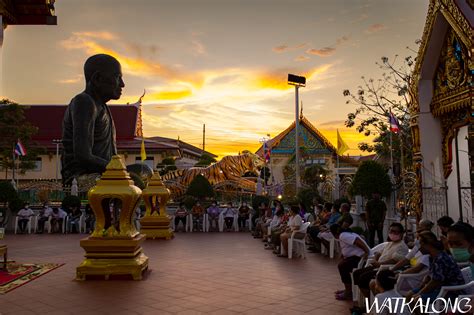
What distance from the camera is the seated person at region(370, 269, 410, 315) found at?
13.1ft

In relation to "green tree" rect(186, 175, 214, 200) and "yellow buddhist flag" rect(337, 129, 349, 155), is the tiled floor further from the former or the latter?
"yellow buddhist flag" rect(337, 129, 349, 155)

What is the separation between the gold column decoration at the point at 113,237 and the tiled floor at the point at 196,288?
0.23 metres

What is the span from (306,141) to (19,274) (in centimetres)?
3480

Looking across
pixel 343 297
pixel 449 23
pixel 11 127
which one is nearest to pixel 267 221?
pixel 449 23

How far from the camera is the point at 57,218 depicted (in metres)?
15.2

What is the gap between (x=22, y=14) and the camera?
7496 mm

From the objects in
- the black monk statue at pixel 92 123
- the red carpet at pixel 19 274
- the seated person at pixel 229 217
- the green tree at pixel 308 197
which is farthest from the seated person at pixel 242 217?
the red carpet at pixel 19 274

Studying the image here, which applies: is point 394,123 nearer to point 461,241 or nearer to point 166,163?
point 461,241

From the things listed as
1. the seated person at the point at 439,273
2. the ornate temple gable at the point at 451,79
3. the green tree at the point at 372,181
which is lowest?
the seated person at the point at 439,273

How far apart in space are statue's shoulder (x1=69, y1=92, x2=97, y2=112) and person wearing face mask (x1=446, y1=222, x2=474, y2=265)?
38.1 feet

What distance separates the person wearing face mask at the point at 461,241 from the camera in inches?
155

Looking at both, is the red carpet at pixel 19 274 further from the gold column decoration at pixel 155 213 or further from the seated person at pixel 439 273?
the seated person at pixel 439 273

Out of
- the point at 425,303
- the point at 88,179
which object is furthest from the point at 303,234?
the point at 88,179

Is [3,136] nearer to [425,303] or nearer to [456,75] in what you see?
[456,75]
